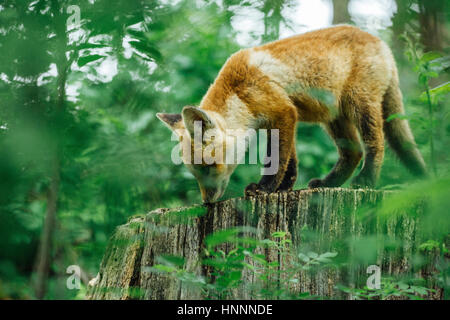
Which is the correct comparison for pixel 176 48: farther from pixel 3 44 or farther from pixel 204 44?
pixel 3 44

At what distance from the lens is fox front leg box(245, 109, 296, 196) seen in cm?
469

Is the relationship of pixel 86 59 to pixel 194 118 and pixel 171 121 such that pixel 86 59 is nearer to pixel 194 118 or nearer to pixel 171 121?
pixel 194 118

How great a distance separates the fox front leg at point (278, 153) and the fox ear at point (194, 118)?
34.6 inches

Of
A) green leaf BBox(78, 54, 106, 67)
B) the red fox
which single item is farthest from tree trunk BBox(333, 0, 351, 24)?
green leaf BBox(78, 54, 106, 67)

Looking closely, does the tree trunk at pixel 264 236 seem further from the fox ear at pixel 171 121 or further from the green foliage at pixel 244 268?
the fox ear at pixel 171 121

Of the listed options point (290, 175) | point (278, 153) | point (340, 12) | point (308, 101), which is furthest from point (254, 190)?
point (340, 12)

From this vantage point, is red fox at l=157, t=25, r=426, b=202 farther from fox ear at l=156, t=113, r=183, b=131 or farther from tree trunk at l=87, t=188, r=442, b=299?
tree trunk at l=87, t=188, r=442, b=299

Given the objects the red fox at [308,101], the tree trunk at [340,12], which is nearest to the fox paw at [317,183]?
the red fox at [308,101]

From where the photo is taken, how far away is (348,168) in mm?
5645

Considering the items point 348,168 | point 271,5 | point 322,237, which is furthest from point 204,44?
point 322,237

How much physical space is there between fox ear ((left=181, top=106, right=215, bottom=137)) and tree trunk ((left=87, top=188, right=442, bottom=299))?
91 cm

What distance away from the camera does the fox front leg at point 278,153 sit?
4.69 metres

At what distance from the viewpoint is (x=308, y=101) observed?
213 inches

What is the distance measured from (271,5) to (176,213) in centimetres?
274
